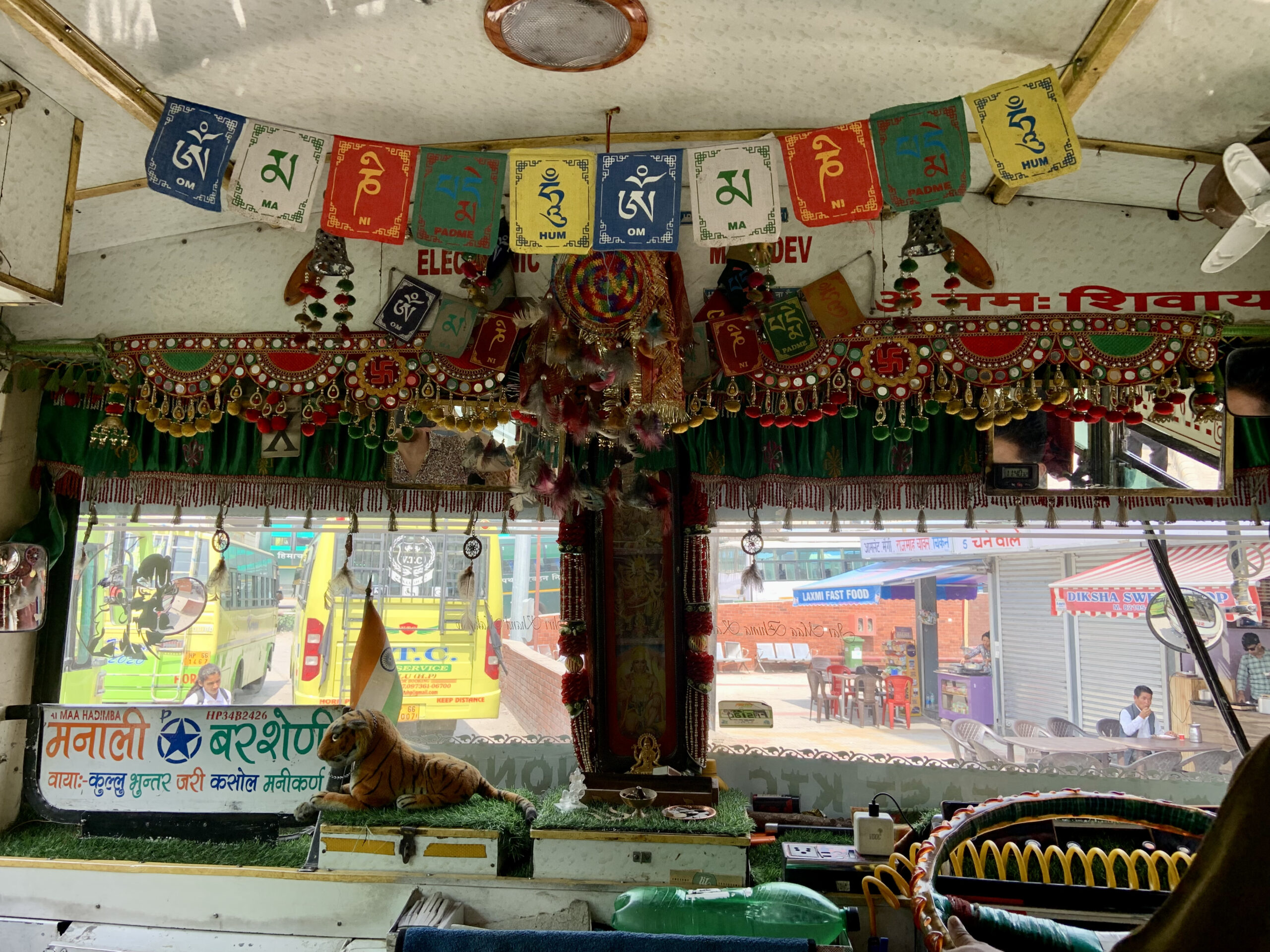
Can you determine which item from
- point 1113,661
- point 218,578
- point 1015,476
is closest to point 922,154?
point 1015,476

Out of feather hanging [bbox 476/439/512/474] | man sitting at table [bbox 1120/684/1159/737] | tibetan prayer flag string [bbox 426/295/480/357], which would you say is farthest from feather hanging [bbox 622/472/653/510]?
man sitting at table [bbox 1120/684/1159/737]

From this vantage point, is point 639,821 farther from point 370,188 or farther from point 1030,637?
point 370,188

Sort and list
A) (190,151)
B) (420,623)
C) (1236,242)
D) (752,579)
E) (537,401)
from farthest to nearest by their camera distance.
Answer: (420,623) < (752,579) < (537,401) < (190,151) < (1236,242)

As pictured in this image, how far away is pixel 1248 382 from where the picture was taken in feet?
12.1

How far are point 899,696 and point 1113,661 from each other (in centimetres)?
114

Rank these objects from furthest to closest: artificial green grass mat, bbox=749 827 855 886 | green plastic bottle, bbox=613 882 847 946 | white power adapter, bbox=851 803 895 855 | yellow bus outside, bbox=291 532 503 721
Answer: yellow bus outside, bbox=291 532 503 721
artificial green grass mat, bbox=749 827 855 886
white power adapter, bbox=851 803 895 855
green plastic bottle, bbox=613 882 847 946

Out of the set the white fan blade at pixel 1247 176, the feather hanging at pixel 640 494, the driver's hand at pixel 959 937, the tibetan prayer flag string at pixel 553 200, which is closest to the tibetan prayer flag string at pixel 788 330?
the feather hanging at pixel 640 494

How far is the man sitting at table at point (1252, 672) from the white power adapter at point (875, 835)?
2.05 m

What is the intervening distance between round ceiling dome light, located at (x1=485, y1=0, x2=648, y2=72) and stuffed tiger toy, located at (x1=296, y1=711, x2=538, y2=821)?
9.66 ft

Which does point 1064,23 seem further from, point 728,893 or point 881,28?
point 728,893

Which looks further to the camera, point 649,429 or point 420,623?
point 420,623

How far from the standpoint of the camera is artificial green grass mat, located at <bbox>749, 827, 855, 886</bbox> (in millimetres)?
3615

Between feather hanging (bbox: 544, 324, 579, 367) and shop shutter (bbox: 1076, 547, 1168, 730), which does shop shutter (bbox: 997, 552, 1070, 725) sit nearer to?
shop shutter (bbox: 1076, 547, 1168, 730)

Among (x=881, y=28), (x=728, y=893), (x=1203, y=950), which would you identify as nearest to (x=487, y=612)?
(x=728, y=893)
